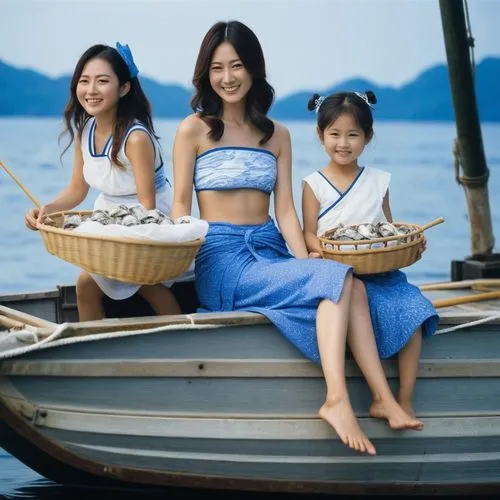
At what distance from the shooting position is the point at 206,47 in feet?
12.9

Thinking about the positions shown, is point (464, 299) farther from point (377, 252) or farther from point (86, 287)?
point (86, 287)

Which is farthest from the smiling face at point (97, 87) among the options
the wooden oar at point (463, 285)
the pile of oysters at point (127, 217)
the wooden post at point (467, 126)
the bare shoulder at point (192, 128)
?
the wooden post at point (467, 126)

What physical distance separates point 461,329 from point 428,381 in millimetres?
198

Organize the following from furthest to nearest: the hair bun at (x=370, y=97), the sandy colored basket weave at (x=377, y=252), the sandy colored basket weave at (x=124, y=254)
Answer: the hair bun at (x=370, y=97) < the sandy colored basket weave at (x=377, y=252) < the sandy colored basket weave at (x=124, y=254)

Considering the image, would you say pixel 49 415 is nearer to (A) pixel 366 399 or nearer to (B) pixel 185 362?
(B) pixel 185 362

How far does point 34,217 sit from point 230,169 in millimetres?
670

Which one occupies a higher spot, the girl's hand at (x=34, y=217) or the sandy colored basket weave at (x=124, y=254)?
the girl's hand at (x=34, y=217)

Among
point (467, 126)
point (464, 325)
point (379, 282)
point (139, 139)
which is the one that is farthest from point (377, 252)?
point (467, 126)

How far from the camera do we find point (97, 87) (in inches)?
157

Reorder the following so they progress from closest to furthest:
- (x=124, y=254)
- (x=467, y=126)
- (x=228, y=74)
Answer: (x=124, y=254) < (x=228, y=74) < (x=467, y=126)

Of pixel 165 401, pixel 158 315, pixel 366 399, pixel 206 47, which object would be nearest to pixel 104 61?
pixel 206 47

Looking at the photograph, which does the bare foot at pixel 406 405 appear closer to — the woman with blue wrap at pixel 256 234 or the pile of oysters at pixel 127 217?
the woman with blue wrap at pixel 256 234

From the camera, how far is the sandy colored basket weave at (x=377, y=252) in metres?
3.67

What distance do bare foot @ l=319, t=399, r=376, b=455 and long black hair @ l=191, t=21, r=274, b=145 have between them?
3.18 ft
